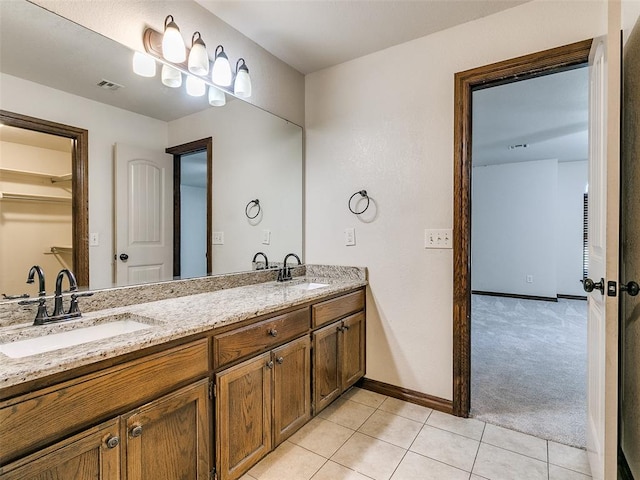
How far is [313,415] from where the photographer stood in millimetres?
1949

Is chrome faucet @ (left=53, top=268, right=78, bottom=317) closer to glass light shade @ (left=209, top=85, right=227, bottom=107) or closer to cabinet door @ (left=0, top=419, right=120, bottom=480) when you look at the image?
cabinet door @ (left=0, top=419, right=120, bottom=480)

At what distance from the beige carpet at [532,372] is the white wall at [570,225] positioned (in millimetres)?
1203

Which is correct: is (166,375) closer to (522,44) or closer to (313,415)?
(313,415)

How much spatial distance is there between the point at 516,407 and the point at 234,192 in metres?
2.36

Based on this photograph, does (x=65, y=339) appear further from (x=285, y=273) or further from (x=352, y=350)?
(x=352, y=350)

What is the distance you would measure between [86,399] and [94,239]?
87cm

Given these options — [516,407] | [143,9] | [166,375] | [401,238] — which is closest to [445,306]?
Answer: [401,238]

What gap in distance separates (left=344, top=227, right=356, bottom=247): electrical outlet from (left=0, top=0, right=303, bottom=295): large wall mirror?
0.49 m

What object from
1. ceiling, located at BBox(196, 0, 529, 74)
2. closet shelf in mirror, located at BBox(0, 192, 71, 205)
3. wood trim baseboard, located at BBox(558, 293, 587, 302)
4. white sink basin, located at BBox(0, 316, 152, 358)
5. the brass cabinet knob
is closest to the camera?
the brass cabinet knob

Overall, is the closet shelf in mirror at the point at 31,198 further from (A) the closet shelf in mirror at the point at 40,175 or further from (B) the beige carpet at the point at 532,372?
(B) the beige carpet at the point at 532,372

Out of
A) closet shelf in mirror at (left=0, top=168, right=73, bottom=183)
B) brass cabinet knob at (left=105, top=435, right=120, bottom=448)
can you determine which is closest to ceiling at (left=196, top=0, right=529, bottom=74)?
closet shelf in mirror at (left=0, top=168, right=73, bottom=183)

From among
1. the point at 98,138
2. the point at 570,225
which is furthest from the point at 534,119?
the point at 98,138

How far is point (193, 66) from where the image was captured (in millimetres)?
1818

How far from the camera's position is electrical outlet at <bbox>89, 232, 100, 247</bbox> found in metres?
1.59
